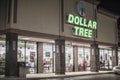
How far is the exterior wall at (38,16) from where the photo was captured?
1176 inches

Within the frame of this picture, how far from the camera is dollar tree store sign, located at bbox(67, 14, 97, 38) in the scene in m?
37.5

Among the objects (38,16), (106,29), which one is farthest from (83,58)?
(38,16)

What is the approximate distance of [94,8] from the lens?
43312 mm

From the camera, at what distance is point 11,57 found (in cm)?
2859

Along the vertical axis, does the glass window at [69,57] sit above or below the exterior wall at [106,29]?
below

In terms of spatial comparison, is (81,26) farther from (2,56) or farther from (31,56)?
(2,56)

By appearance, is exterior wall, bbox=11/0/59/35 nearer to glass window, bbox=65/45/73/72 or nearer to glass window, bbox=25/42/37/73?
glass window, bbox=25/42/37/73

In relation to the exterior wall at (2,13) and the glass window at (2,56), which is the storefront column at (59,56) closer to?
the glass window at (2,56)

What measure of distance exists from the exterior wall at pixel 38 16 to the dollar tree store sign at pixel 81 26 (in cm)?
288

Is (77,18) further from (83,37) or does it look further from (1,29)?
(1,29)

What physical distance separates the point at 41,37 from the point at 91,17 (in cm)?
1228

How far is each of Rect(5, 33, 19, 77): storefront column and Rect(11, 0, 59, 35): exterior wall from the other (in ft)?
4.05

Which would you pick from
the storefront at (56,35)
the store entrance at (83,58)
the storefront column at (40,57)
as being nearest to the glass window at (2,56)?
the storefront at (56,35)

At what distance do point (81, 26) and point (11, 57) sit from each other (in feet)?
45.2
